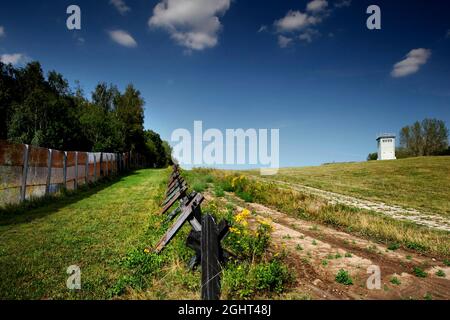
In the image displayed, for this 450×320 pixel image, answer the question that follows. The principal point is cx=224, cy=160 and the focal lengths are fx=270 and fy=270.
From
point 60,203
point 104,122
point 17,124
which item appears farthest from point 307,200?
point 17,124

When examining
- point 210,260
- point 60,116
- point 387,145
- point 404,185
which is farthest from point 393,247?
point 387,145

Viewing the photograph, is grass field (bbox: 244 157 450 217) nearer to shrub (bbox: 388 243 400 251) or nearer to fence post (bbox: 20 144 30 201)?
shrub (bbox: 388 243 400 251)

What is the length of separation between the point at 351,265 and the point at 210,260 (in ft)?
9.95

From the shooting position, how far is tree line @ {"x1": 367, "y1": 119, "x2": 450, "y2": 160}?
6556cm

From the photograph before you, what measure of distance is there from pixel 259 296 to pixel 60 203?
10.3 m

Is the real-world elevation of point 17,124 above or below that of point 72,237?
above

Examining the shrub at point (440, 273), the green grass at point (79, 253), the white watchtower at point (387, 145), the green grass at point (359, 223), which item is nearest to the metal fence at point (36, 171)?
the green grass at point (79, 253)

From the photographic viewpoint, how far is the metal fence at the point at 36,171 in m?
9.02

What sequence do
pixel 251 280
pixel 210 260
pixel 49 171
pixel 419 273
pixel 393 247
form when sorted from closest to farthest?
pixel 210 260
pixel 251 280
pixel 419 273
pixel 393 247
pixel 49 171

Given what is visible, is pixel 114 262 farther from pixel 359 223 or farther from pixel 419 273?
pixel 359 223

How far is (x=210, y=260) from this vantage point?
11.3 ft

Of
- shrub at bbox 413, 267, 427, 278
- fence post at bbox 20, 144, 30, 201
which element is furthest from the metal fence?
shrub at bbox 413, 267, 427, 278
